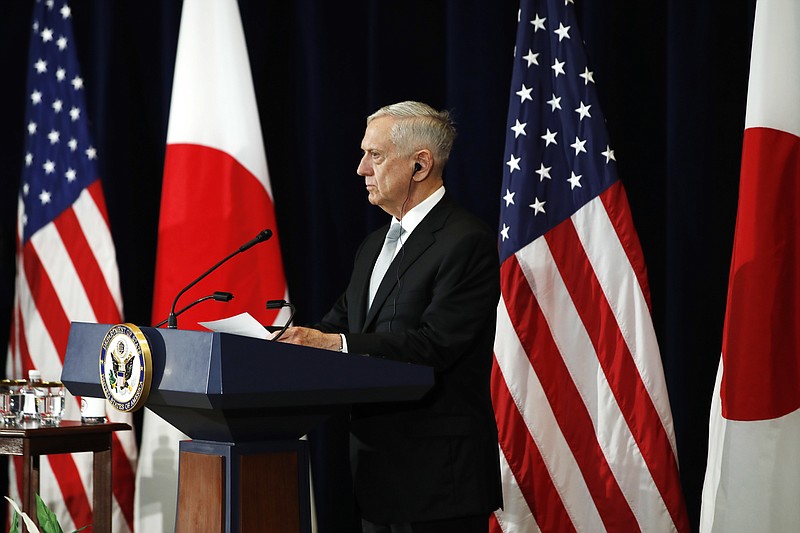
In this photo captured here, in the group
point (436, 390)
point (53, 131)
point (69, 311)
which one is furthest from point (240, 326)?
point (53, 131)

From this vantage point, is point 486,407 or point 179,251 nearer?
point 486,407

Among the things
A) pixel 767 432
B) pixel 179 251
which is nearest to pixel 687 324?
pixel 767 432

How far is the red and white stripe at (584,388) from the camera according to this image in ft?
9.76

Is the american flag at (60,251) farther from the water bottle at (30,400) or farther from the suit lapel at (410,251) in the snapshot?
the suit lapel at (410,251)

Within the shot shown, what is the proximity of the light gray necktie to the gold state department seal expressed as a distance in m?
0.71

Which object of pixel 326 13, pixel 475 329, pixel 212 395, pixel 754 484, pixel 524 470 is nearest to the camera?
pixel 212 395

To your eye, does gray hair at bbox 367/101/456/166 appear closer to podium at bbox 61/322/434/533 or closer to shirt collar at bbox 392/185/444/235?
shirt collar at bbox 392/185/444/235

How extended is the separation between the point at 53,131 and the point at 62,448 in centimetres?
154

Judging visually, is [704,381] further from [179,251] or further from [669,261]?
[179,251]

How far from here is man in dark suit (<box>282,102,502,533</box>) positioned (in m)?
2.03

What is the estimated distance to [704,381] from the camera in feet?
10.6

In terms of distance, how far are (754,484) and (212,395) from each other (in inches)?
70.2

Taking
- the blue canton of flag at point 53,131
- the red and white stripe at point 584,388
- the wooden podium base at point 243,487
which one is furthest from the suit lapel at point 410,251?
the blue canton of flag at point 53,131

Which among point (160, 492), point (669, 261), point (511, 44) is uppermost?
point (511, 44)
